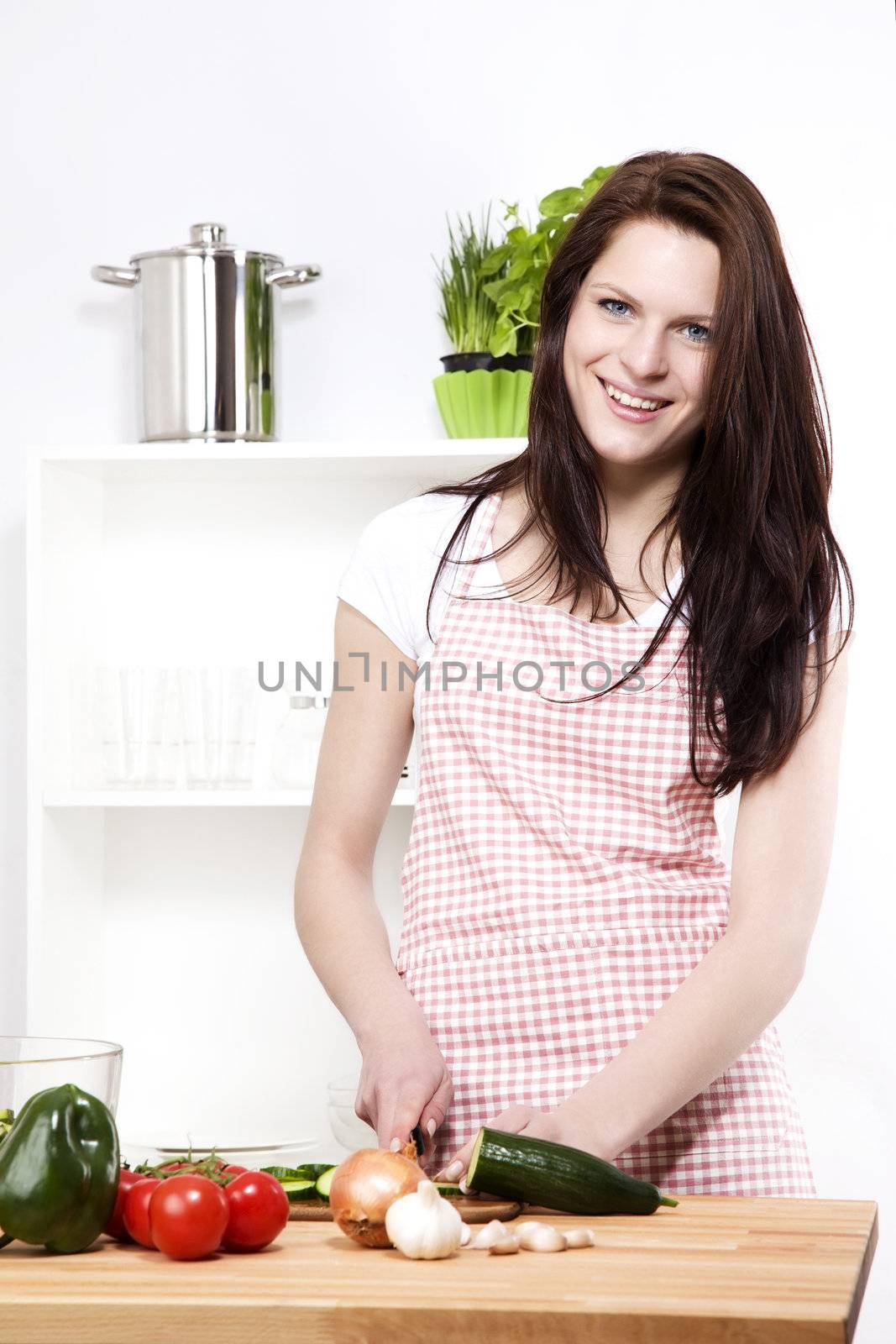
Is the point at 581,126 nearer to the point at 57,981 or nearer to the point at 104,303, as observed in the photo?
the point at 104,303

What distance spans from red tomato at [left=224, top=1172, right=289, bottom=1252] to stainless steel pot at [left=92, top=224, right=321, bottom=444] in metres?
1.41

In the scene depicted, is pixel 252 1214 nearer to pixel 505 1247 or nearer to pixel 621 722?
pixel 505 1247

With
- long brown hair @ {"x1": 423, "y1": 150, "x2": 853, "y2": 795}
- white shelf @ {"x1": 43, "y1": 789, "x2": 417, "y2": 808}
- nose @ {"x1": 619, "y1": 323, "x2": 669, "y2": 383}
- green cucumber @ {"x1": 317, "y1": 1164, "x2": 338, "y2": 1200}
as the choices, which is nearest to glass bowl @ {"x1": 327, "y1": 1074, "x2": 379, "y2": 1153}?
white shelf @ {"x1": 43, "y1": 789, "x2": 417, "y2": 808}

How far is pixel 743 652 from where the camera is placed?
132 centimetres

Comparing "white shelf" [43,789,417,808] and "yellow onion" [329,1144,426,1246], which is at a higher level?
"white shelf" [43,789,417,808]

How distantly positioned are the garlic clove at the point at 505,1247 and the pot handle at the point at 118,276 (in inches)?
63.6

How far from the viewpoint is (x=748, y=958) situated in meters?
1.20

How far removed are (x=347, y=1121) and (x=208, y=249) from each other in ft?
3.97

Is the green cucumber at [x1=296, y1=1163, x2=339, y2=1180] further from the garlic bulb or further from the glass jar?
the glass jar

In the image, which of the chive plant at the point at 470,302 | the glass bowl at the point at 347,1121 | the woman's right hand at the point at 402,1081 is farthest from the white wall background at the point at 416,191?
the woman's right hand at the point at 402,1081

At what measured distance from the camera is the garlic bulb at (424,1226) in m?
0.80

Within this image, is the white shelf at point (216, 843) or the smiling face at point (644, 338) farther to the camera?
the white shelf at point (216, 843)

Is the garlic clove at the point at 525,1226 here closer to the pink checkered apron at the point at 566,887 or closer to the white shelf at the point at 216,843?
the pink checkered apron at the point at 566,887

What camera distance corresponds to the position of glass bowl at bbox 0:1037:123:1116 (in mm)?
877
